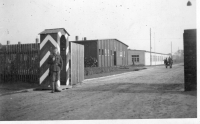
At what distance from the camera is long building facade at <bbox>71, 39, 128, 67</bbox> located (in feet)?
109

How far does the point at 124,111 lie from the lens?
18.0 feet

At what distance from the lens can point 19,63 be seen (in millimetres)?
11508

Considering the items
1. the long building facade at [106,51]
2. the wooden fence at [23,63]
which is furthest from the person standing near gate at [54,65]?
A: the long building facade at [106,51]

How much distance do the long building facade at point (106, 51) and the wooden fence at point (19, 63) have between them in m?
21.1

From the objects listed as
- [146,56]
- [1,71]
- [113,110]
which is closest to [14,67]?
[1,71]

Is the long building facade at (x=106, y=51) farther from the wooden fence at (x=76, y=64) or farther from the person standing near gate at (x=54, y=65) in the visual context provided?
the person standing near gate at (x=54, y=65)

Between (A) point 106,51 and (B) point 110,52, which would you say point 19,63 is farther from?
(B) point 110,52

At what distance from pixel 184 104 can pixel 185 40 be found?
3483 millimetres

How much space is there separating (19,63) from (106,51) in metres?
26.1

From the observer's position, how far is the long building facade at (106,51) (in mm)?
33122

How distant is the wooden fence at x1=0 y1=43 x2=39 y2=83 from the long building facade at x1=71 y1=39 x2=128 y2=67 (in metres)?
21.1

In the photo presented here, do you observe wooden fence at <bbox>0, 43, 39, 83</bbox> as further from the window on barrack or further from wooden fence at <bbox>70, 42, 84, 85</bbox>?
the window on barrack

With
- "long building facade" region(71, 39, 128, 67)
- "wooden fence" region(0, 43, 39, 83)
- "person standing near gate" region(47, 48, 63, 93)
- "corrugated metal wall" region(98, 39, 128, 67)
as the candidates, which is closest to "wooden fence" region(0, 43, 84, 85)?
"wooden fence" region(0, 43, 39, 83)

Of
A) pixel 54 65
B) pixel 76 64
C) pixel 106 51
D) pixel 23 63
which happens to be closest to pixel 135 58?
pixel 106 51
